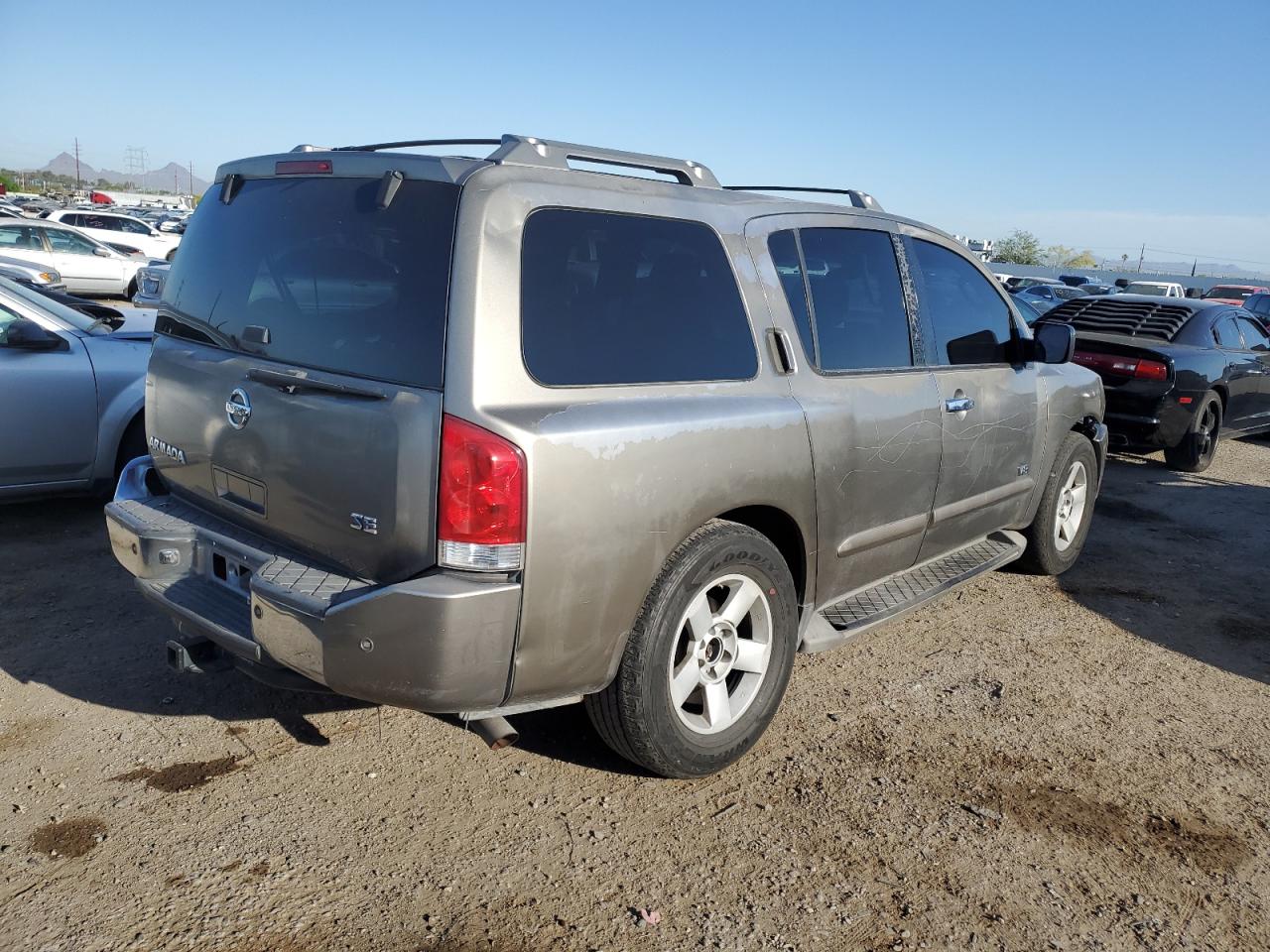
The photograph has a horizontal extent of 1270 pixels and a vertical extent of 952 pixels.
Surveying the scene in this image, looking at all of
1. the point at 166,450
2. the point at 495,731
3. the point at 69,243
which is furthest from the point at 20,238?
the point at 495,731

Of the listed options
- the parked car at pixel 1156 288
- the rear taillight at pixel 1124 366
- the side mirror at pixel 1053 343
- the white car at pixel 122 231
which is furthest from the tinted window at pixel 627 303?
the parked car at pixel 1156 288

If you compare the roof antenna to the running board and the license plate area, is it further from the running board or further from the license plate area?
the running board

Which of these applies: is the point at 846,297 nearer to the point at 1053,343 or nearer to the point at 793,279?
the point at 793,279

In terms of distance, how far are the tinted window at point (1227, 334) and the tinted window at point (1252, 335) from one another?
7.5 inches

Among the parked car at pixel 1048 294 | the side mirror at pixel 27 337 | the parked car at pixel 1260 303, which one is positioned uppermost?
the parked car at pixel 1260 303

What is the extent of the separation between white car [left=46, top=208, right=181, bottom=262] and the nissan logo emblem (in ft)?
65.2

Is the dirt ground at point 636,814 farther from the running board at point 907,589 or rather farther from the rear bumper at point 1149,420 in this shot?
the rear bumper at point 1149,420

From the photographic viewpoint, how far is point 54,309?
582 cm

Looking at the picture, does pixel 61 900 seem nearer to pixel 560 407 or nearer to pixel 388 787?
pixel 388 787

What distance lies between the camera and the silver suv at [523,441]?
2604 mm

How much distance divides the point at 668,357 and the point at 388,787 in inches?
65.4

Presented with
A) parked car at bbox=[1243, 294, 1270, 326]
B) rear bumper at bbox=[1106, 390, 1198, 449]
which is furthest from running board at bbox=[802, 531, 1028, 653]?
parked car at bbox=[1243, 294, 1270, 326]

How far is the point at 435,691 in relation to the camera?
263 centimetres

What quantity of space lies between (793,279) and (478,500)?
1.65 metres
